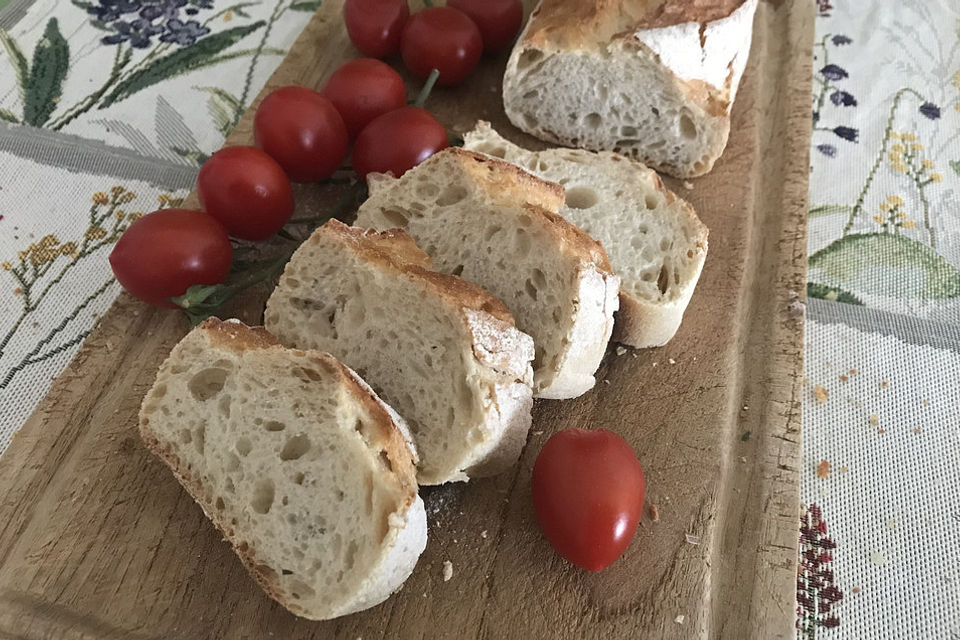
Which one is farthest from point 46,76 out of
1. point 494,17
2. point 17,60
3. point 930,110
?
point 930,110

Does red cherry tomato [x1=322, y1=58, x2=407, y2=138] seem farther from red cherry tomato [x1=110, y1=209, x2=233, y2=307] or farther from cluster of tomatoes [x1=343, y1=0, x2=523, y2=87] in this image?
red cherry tomato [x1=110, y1=209, x2=233, y2=307]

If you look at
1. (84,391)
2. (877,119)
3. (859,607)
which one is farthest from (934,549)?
(84,391)

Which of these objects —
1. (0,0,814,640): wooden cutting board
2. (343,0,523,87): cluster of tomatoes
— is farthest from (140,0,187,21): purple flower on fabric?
(0,0,814,640): wooden cutting board

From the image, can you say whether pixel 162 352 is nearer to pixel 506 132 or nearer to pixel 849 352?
pixel 506 132

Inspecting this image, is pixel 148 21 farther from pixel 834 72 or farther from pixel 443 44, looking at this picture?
pixel 834 72

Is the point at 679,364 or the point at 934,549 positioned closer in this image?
the point at 934,549

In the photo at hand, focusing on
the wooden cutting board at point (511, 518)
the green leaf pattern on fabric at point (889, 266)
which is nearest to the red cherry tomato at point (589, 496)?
the wooden cutting board at point (511, 518)

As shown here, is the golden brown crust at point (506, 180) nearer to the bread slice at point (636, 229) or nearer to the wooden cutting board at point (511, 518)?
the bread slice at point (636, 229)
